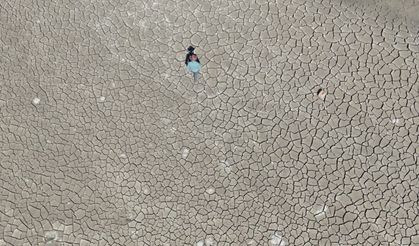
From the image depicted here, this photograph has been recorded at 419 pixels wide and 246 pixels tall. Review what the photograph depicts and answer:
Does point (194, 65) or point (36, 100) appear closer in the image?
point (194, 65)

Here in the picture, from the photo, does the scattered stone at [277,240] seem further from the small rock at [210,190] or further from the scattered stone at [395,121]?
the scattered stone at [395,121]

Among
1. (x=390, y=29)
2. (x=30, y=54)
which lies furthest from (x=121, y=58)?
(x=390, y=29)

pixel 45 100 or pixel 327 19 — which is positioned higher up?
pixel 327 19

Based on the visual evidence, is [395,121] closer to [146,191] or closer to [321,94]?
[321,94]

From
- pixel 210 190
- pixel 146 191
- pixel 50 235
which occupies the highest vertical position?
pixel 210 190

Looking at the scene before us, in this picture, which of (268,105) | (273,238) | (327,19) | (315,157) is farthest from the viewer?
(327,19)

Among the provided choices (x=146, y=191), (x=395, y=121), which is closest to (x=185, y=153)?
(x=146, y=191)

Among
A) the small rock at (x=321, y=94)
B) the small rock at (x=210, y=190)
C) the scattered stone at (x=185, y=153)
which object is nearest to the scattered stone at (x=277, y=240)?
the small rock at (x=210, y=190)

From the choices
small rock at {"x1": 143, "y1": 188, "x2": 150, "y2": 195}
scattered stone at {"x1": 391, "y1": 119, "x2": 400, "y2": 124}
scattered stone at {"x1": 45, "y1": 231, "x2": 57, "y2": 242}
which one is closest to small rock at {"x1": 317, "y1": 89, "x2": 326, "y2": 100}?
scattered stone at {"x1": 391, "y1": 119, "x2": 400, "y2": 124}

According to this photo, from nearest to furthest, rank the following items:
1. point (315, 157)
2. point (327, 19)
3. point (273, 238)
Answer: point (273, 238), point (315, 157), point (327, 19)

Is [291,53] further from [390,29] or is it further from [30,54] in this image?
[30,54]
